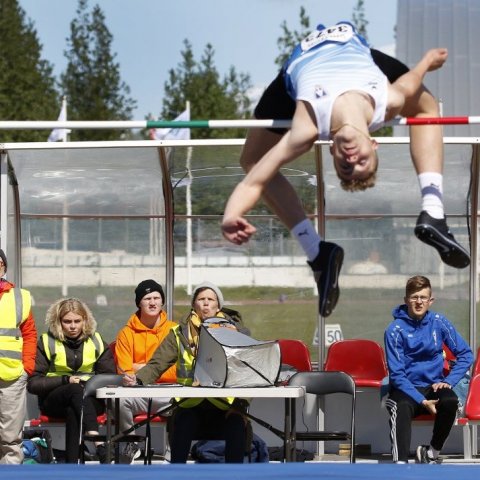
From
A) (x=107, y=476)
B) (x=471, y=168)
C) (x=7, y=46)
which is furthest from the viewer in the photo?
(x=7, y=46)

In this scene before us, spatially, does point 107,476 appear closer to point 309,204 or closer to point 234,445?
point 234,445

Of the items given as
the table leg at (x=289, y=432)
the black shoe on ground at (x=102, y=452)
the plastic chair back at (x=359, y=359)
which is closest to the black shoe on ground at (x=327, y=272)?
the table leg at (x=289, y=432)

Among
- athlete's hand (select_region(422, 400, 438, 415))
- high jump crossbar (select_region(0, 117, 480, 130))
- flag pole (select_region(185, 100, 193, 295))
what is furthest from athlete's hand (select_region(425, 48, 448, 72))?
flag pole (select_region(185, 100, 193, 295))

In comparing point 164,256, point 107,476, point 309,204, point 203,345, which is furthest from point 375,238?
point 107,476

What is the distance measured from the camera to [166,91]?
3562 cm

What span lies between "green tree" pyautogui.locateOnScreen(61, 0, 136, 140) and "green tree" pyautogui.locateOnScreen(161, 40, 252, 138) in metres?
2.10

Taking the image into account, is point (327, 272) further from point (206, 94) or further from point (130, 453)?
point (206, 94)

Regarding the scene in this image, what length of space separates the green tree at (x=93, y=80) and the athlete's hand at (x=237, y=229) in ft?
101

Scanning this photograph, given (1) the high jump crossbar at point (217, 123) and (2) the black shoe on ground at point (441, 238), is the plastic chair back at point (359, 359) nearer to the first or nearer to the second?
(1) the high jump crossbar at point (217, 123)

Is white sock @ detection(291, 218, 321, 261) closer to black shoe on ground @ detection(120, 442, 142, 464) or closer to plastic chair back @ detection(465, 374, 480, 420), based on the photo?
plastic chair back @ detection(465, 374, 480, 420)

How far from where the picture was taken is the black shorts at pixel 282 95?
256 inches

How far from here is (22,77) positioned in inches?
1336

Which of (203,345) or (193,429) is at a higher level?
(203,345)

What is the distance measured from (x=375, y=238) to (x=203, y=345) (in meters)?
2.75
